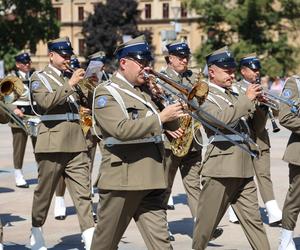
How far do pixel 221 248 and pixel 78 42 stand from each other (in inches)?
3740

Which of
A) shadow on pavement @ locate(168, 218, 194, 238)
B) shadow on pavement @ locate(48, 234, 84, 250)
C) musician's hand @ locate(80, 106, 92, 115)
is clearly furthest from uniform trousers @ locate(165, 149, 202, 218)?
shadow on pavement @ locate(48, 234, 84, 250)

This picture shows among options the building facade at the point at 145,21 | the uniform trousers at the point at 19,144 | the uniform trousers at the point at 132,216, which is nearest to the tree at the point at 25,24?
the building facade at the point at 145,21

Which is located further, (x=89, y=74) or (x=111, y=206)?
(x=89, y=74)

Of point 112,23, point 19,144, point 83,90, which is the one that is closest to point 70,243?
point 83,90

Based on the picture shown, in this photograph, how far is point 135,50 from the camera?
20.6ft

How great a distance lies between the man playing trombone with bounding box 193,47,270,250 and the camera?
7.11 m

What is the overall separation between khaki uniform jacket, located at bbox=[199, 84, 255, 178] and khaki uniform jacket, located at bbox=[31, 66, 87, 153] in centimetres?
156

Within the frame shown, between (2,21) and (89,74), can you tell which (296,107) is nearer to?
(89,74)

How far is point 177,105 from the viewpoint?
5.99 m

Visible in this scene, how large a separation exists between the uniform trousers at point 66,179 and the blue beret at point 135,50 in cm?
231

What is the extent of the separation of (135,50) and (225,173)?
152 centimetres

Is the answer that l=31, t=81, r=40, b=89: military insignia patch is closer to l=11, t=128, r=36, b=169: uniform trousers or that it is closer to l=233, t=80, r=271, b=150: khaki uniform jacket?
l=233, t=80, r=271, b=150: khaki uniform jacket

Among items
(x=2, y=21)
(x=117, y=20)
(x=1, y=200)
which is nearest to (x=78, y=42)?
(x=117, y=20)

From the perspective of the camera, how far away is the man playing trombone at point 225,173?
711 cm
